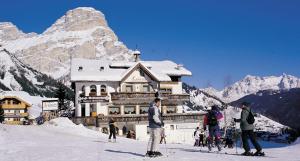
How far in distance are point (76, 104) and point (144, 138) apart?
9.78 metres

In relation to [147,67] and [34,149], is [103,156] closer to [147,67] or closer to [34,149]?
[34,149]

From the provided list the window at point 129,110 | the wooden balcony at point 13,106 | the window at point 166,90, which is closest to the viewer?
the window at point 129,110

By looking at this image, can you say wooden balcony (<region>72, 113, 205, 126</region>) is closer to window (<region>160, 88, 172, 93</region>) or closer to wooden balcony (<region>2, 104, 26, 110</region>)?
window (<region>160, 88, 172, 93</region>)

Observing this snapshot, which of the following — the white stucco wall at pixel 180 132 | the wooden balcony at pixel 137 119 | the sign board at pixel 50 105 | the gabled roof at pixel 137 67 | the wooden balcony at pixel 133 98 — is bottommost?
the white stucco wall at pixel 180 132

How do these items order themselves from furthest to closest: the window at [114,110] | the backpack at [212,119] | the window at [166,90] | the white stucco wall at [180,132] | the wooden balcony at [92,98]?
the window at [166,90] → the window at [114,110] → the wooden balcony at [92,98] → the white stucco wall at [180,132] → the backpack at [212,119]

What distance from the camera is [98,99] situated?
62.5m

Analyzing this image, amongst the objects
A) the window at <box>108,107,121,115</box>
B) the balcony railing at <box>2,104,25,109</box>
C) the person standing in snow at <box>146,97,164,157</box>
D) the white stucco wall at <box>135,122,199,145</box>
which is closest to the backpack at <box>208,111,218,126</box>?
the person standing in snow at <box>146,97,164,157</box>

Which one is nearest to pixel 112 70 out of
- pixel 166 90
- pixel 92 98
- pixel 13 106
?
pixel 92 98

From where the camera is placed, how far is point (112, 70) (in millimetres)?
67312

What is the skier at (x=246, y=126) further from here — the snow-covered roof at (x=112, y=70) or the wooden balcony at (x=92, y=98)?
the snow-covered roof at (x=112, y=70)

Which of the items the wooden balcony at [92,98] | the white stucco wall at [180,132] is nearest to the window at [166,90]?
the white stucco wall at [180,132]

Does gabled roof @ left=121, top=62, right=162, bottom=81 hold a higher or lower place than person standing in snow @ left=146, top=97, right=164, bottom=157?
higher

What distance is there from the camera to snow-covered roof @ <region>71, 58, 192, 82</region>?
6416cm

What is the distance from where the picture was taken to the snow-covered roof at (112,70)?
6416 cm
